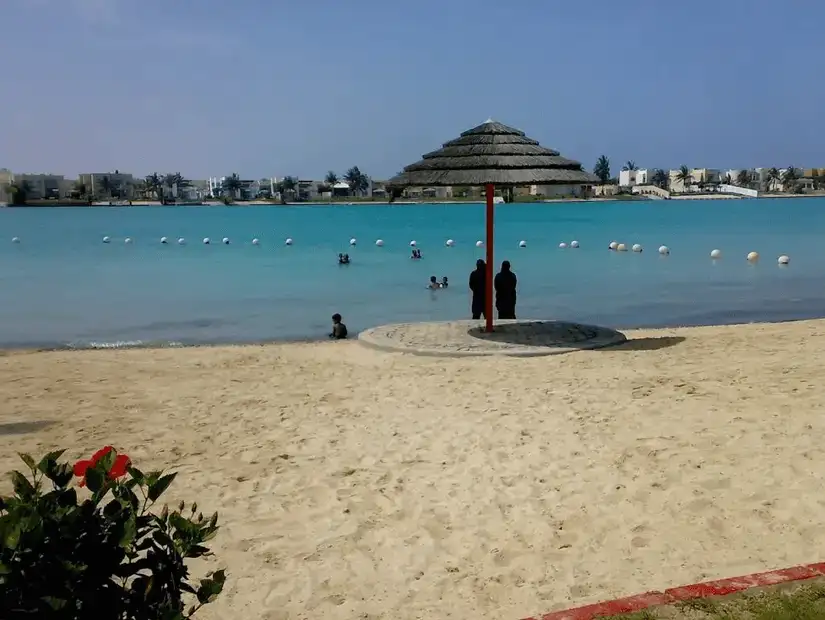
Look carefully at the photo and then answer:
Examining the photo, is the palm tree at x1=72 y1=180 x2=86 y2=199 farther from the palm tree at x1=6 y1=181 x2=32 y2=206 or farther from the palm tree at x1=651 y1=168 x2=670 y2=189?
the palm tree at x1=651 y1=168 x2=670 y2=189

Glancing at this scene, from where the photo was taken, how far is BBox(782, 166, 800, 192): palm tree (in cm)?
19275

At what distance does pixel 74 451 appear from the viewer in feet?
20.5

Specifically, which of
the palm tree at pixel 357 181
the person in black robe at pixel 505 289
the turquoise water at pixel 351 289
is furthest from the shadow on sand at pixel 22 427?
the palm tree at pixel 357 181

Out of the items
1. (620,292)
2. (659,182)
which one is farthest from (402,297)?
(659,182)

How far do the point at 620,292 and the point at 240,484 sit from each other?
19681 mm

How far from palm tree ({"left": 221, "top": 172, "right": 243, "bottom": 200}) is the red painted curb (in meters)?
194

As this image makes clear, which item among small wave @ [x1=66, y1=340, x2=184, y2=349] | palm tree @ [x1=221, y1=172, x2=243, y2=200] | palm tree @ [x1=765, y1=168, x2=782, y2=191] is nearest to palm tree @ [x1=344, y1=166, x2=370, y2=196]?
palm tree @ [x1=221, y1=172, x2=243, y2=200]

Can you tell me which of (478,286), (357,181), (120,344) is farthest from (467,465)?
(357,181)

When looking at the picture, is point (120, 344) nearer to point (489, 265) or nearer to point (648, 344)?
point (489, 265)

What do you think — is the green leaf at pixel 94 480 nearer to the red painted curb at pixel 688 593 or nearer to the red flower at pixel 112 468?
the red flower at pixel 112 468

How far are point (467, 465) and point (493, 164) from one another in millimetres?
4963

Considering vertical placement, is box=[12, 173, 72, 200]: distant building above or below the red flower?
above

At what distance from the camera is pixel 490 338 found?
34.7 feet

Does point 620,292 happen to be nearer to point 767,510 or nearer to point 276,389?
point 276,389
